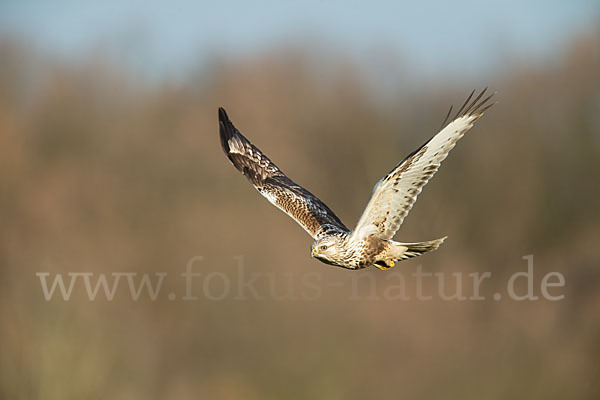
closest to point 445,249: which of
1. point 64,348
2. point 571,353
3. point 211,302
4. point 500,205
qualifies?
point 500,205

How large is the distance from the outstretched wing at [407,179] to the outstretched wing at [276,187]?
0.96 metres

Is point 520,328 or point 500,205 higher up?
point 500,205

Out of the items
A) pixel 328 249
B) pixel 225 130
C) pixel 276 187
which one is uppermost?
pixel 225 130

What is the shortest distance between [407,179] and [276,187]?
272 centimetres

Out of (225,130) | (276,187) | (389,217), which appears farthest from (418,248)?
(225,130)

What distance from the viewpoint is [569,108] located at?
83.5 ft

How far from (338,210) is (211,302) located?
4.74 meters

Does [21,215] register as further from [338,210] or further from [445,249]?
[445,249]

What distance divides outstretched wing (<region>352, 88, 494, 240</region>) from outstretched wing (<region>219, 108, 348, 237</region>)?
96 cm

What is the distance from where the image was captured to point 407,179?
7.85m

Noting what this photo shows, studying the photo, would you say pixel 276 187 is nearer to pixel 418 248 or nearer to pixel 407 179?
pixel 418 248

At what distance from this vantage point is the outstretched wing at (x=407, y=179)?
7.63m

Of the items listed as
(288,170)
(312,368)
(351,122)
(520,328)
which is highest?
(351,122)

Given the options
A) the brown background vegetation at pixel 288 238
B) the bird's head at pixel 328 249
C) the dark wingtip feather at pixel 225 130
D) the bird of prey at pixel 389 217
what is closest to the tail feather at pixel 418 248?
the bird of prey at pixel 389 217
